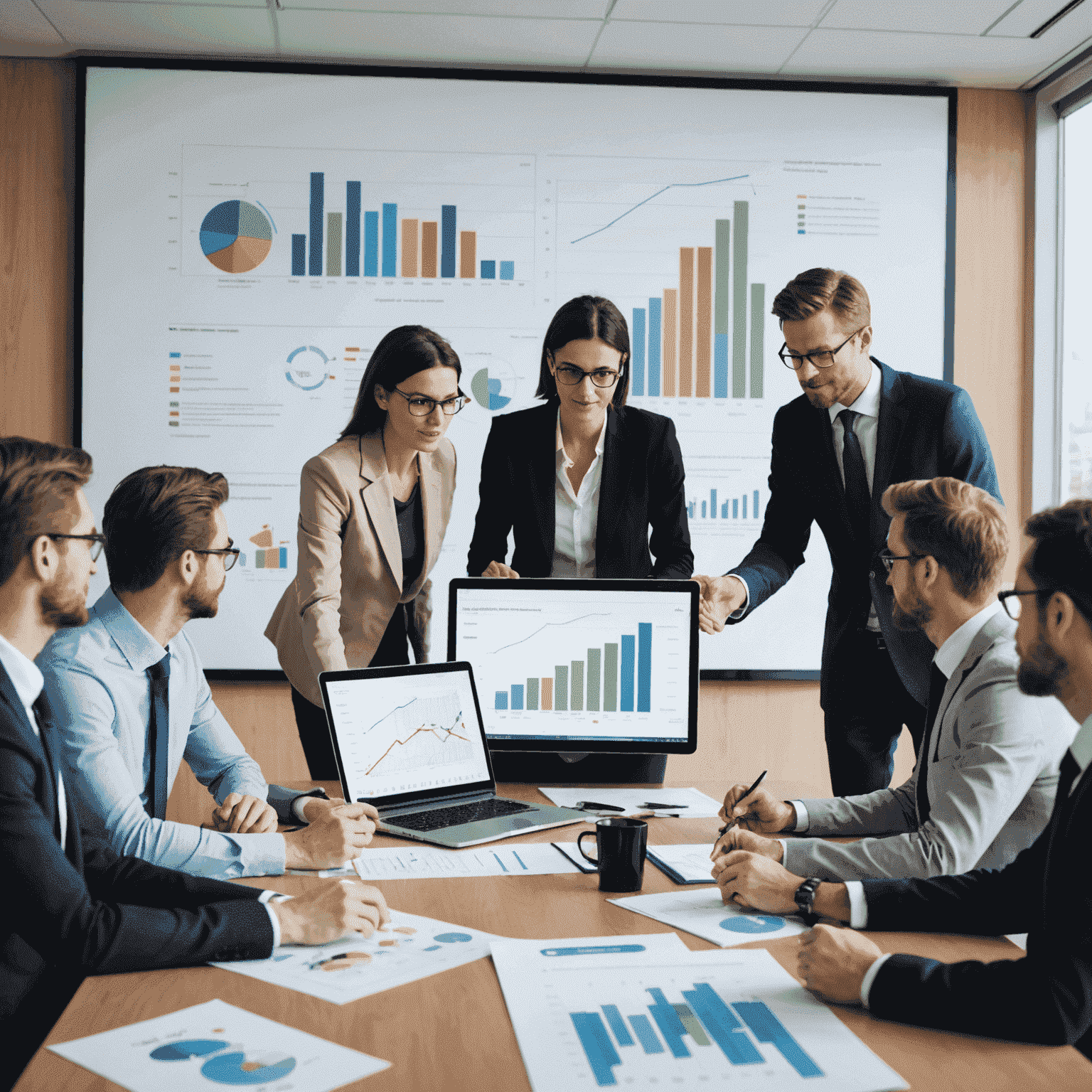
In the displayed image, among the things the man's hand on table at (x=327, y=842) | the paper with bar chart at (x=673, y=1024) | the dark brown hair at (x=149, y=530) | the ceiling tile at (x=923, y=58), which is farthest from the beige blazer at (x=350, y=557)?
the ceiling tile at (x=923, y=58)

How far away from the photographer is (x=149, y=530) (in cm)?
172

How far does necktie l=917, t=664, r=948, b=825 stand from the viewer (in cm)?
163

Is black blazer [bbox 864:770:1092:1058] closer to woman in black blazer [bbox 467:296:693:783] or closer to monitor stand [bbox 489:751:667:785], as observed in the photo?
monitor stand [bbox 489:751:667:785]

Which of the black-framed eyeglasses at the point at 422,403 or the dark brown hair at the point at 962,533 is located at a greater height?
the black-framed eyeglasses at the point at 422,403

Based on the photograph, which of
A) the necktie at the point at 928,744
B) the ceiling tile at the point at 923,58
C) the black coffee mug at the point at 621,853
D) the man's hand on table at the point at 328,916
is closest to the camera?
the man's hand on table at the point at 328,916

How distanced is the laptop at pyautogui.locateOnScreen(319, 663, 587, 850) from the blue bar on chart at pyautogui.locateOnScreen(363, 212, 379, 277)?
1.95 m

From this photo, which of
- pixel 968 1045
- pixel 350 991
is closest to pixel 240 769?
pixel 350 991

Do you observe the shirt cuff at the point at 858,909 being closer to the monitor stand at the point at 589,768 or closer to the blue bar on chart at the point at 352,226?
the monitor stand at the point at 589,768

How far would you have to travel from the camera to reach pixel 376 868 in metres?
1.54

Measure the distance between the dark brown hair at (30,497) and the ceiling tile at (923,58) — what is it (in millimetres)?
2885

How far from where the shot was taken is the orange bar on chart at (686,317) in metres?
3.56

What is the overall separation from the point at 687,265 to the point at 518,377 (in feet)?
2.30

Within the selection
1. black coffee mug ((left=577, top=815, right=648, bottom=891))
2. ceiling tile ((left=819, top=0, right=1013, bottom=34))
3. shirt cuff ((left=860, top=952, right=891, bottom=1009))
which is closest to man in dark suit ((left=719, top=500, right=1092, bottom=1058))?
shirt cuff ((left=860, top=952, right=891, bottom=1009))

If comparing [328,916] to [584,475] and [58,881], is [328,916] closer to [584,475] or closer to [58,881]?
[58,881]
